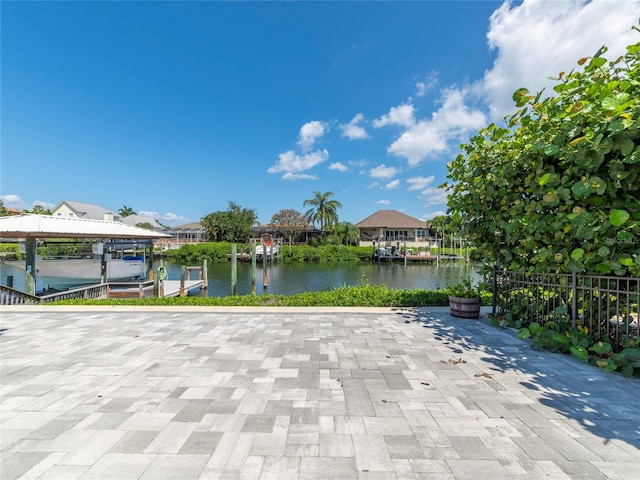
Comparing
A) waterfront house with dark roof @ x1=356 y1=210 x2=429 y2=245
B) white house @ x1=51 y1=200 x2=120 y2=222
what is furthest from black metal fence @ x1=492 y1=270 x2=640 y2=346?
white house @ x1=51 y1=200 x2=120 y2=222

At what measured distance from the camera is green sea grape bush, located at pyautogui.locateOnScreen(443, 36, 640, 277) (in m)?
3.06

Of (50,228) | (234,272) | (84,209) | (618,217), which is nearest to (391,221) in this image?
(234,272)

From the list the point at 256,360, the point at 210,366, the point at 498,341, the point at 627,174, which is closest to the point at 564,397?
the point at 498,341

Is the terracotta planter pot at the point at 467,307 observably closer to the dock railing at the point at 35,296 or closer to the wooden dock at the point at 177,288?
the dock railing at the point at 35,296

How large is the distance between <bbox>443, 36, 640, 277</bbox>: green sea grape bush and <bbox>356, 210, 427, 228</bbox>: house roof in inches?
1245

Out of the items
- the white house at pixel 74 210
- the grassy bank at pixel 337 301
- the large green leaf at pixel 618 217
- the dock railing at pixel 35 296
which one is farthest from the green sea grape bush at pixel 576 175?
the white house at pixel 74 210

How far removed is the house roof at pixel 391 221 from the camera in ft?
118

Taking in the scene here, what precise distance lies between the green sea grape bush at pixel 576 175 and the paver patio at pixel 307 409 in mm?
1350

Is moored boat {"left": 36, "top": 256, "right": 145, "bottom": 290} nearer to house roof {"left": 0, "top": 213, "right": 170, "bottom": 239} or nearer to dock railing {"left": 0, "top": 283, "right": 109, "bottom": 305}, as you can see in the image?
dock railing {"left": 0, "top": 283, "right": 109, "bottom": 305}

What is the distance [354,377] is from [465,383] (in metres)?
1.14

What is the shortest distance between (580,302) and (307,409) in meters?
4.09

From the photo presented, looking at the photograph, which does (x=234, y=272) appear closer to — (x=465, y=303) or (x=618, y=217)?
(x=465, y=303)

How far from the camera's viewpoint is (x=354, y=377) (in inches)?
126

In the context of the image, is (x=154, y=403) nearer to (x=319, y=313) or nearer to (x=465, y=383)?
(x=465, y=383)
